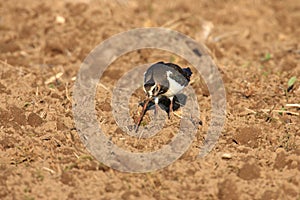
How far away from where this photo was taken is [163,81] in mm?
6395

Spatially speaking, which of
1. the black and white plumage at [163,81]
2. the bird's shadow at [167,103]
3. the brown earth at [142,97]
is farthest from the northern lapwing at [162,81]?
the brown earth at [142,97]

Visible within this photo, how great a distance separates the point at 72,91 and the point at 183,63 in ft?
6.89

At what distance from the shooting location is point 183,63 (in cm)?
858

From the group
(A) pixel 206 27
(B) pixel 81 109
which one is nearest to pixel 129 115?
(B) pixel 81 109

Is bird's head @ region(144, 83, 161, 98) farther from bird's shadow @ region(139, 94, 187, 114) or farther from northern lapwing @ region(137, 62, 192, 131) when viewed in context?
bird's shadow @ region(139, 94, 187, 114)

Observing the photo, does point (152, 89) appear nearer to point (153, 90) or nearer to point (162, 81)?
point (153, 90)

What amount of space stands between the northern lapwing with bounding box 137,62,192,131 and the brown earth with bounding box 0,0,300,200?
1.48 feet

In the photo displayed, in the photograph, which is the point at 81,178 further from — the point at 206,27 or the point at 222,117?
the point at 206,27

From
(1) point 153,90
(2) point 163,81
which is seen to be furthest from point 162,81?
(1) point 153,90

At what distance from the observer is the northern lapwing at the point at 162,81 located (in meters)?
6.36

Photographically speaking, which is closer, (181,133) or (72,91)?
(181,133)

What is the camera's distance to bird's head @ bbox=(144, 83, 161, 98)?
6332 mm

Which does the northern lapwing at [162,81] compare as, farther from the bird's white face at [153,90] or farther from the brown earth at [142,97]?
the brown earth at [142,97]

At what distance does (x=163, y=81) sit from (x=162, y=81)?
0.04 feet
